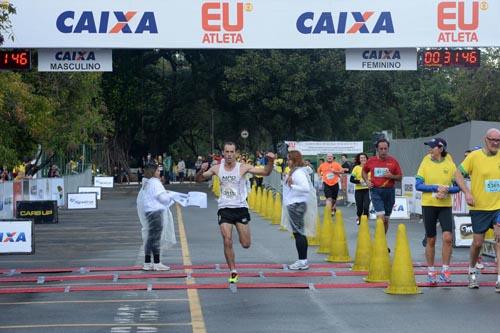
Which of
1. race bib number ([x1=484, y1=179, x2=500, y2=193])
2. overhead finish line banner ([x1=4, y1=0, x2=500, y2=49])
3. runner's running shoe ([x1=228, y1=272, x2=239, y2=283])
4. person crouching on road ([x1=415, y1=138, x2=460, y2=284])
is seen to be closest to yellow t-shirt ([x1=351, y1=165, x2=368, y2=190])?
overhead finish line banner ([x1=4, y1=0, x2=500, y2=49])

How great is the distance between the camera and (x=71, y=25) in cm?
2512

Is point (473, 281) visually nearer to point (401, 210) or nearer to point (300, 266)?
point (300, 266)

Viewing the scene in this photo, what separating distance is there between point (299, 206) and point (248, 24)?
10559mm

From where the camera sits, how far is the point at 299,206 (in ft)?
51.2

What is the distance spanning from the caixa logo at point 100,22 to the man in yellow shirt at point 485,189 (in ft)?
46.3

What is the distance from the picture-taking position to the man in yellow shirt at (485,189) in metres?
12.5

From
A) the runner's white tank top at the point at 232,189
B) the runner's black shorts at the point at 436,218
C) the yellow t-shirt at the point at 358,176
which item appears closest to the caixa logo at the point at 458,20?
the yellow t-shirt at the point at 358,176

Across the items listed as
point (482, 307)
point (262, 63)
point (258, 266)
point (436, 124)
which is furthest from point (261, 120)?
point (482, 307)

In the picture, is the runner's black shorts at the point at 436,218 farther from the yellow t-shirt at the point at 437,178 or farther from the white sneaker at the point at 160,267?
the white sneaker at the point at 160,267

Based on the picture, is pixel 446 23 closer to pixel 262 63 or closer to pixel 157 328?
pixel 157 328

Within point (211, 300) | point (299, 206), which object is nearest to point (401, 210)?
point (299, 206)

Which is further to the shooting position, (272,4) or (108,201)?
(108,201)

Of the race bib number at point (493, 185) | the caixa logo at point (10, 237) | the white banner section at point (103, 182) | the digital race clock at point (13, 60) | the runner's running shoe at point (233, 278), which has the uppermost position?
the digital race clock at point (13, 60)

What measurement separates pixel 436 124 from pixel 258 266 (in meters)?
43.6
